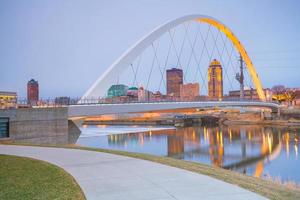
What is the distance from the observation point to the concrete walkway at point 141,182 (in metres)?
5.98

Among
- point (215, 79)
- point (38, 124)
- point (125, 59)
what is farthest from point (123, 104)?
point (215, 79)

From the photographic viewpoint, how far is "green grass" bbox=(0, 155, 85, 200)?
6107 mm

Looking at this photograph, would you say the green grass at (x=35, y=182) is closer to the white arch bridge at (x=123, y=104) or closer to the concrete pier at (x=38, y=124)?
the concrete pier at (x=38, y=124)

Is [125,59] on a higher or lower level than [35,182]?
higher

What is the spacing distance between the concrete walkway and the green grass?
0.29 meters

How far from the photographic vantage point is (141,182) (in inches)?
279

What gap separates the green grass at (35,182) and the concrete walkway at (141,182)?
0.94 ft

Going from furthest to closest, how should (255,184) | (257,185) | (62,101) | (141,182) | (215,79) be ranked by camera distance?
(215,79), (62,101), (255,184), (257,185), (141,182)

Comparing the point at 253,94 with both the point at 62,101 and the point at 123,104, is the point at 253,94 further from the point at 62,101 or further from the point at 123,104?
the point at 62,101

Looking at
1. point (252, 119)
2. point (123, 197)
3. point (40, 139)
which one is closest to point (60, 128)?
point (40, 139)

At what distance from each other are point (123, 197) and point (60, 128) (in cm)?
1467

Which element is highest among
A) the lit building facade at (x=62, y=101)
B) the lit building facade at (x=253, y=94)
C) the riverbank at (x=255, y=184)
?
the lit building facade at (x=253, y=94)

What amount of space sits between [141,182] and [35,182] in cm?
243

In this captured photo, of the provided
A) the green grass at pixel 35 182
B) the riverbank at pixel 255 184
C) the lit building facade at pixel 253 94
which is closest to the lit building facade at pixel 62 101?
the green grass at pixel 35 182
